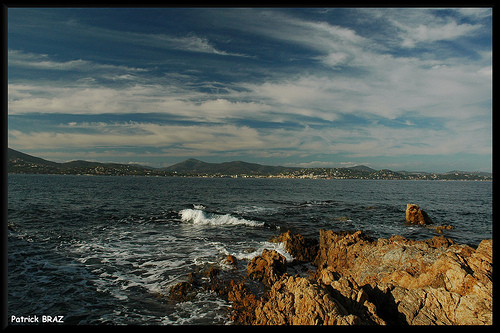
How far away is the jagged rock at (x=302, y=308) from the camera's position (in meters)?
5.84

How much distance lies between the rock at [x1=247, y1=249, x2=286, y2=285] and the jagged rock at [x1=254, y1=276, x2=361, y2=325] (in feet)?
13.6

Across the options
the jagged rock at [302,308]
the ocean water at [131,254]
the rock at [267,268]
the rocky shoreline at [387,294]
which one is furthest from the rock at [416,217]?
the jagged rock at [302,308]

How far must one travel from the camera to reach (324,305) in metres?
6.07

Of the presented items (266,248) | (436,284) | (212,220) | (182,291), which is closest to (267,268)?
(182,291)

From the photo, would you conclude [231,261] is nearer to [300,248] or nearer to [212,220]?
[300,248]

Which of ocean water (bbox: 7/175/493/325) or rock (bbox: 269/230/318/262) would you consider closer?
ocean water (bbox: 7/175/493/325)

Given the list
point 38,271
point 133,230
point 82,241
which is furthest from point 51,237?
point 38,271

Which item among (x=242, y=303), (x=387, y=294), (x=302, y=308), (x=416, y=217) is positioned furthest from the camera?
(x=416, y=217)

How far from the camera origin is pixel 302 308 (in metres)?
6.39

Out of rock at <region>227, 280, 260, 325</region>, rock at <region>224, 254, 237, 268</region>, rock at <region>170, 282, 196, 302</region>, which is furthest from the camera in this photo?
rock at <region>224, 254, 237, 268</region>

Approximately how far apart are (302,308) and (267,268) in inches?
244

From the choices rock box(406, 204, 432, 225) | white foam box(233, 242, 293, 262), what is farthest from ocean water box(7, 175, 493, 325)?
rock box(406, 204, 432, 225)

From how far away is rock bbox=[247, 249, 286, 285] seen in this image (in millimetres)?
11938

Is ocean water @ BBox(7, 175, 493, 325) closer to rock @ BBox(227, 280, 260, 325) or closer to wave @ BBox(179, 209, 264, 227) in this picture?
wave @ BBox(179, 209, 264, 227)
